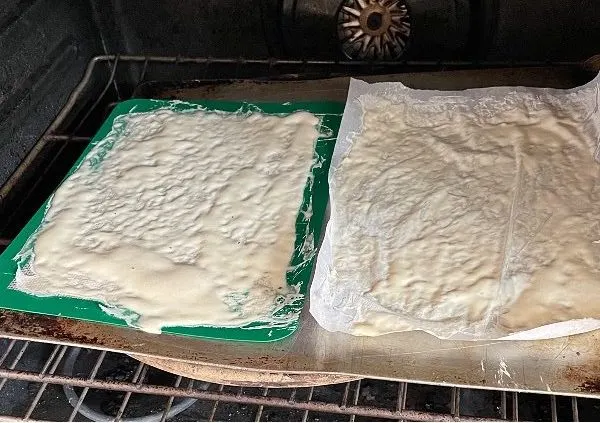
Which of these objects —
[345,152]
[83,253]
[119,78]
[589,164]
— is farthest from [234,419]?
[119,78]

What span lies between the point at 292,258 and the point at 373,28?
23.6 inches

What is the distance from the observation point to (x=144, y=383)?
1153mm

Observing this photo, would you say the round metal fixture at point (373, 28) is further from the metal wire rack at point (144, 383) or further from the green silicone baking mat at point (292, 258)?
the green silicone baking mat at point (292, 258)

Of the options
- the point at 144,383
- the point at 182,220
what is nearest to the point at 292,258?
the point at 182,220

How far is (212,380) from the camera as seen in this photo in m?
1.02

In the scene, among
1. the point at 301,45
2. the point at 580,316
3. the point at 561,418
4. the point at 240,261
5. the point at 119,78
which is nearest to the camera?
the point at 580,316

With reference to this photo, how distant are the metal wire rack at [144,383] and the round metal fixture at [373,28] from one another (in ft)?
0.10

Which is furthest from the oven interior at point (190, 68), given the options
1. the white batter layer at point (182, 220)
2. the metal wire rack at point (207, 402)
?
the white batter layer at point (182, 220)

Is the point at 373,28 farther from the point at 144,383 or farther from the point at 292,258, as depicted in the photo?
the point at 144,383

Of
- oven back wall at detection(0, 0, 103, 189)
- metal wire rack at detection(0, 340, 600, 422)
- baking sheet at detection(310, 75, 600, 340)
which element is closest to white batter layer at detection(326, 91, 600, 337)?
baking sheet at detection(310, 75, 600, 340)

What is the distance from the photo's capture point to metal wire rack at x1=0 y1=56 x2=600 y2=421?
102cm

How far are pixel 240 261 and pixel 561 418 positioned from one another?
608 mm

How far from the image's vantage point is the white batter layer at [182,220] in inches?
40.3

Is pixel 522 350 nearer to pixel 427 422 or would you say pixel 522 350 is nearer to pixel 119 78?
pixel 427 422
